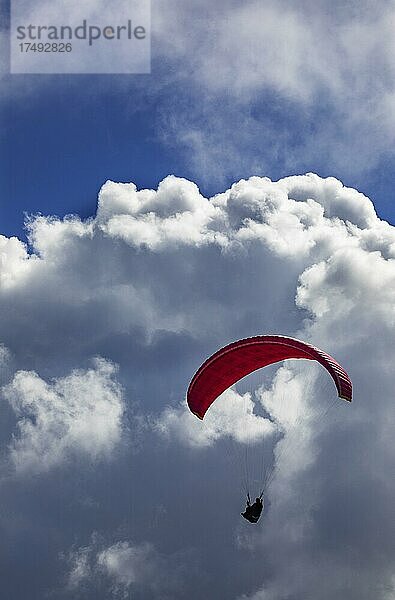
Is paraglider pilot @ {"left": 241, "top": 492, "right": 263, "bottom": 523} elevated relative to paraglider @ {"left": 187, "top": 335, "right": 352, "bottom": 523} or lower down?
lower down

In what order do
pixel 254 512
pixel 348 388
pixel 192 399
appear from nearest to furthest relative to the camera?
pixel 348 388, pixel 254 512, pixel 192 399

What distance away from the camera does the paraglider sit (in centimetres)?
5922

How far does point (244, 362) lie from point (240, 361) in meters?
0.39

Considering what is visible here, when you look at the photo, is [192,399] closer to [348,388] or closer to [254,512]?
[254,512]

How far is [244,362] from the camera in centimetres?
6394

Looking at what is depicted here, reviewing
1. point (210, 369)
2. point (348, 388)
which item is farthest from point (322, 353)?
point (210, 369)

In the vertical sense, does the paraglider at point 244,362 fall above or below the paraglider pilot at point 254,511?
above

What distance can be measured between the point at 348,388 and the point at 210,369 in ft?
42.9

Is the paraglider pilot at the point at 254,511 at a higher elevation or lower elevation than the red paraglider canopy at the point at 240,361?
lower

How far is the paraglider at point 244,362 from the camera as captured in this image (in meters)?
59.2

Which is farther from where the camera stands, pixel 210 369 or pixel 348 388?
pixel 210 369

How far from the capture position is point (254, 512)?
62.3m

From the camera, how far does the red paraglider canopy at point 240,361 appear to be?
5906cm

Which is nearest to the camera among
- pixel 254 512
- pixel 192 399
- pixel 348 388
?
pixel 348 388
